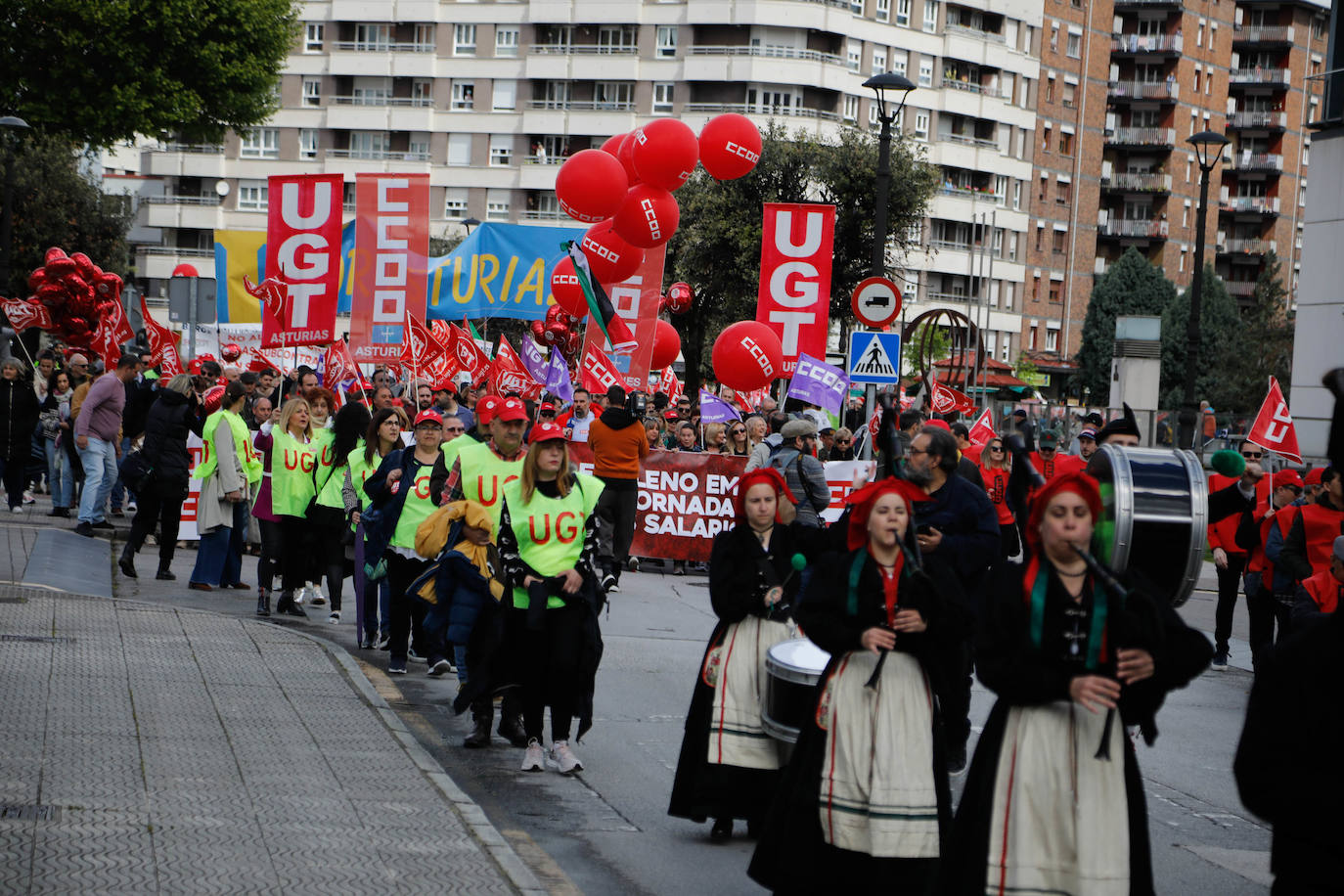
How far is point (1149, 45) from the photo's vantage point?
3659 inches

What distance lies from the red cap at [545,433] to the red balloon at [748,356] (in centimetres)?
1099

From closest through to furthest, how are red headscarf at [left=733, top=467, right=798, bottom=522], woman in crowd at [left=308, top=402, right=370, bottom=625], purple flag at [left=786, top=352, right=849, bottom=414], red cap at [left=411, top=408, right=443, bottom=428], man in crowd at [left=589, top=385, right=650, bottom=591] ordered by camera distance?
1. red headscarf at [left=733, top=467, right=798, bottom=522]
2. red cap at [left=411, top=408, right=443, bottom=428]
3. woman in crowd at [left=308, top=402, right=370, bottom=625]
4. man in crowd at [left=589, top=385, right=650, bottom=591]
5. purple flag at [left=786, top=352, right=849, bottom=414]

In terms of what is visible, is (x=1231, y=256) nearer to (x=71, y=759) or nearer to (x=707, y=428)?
(x=707, y=428)

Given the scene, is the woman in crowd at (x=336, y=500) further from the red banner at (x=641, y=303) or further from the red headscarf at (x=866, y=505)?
the red headscarf at (x=866, y=505)

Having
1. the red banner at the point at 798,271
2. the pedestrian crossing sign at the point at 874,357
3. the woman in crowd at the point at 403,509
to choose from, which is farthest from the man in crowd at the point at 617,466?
the woman in crowd at the point at 403,509

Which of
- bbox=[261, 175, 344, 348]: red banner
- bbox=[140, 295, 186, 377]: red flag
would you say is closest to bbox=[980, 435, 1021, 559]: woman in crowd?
bbox=[261, 175, 344, 348]: red banner

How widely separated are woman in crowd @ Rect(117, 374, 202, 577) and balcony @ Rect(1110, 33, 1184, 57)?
276 feet

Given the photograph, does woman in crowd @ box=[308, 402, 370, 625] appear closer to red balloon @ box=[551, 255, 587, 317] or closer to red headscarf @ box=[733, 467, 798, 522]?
red headscarf @ box=[733, 467, 798, 522]

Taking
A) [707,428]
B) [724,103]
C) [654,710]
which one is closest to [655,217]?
[707,428]

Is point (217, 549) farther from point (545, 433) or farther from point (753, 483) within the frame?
point (753, 483)

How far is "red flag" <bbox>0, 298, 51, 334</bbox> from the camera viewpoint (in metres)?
26.8

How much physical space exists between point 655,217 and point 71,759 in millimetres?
12700

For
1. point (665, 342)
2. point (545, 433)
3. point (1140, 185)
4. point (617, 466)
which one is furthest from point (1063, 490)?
point (1140, 185)

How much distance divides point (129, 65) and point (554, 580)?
36.8 meters
